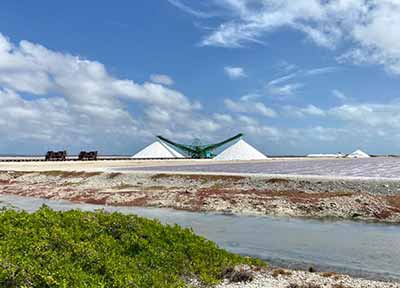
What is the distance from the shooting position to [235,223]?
2386 centimetres

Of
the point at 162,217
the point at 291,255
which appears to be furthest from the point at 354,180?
the point at 291,255

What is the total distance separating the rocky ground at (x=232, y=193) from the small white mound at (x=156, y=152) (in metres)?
68.5

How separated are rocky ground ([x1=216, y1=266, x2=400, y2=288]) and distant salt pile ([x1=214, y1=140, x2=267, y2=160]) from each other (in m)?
101

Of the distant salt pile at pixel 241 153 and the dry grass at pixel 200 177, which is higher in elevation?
the distant salt pile at pixel 241 153

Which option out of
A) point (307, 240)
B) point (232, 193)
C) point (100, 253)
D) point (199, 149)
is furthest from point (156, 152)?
point (100, 253)

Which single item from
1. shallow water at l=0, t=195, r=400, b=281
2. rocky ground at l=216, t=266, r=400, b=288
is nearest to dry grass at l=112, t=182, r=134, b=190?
shallow water at l=0, t=195, r=400, b=281

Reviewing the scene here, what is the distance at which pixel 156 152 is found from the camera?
120125mm

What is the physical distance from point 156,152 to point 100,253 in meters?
109

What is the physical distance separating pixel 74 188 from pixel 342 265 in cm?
3171

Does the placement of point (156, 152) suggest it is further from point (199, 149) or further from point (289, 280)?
point (289, 280)

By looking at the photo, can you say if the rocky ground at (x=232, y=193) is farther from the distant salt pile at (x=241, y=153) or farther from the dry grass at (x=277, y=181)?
the distant salt pile at (x=241, y=153)

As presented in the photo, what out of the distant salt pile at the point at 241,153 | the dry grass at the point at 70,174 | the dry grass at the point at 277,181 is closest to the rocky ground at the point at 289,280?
the dry grass at the point at 277,181

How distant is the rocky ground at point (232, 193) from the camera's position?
90.2ft

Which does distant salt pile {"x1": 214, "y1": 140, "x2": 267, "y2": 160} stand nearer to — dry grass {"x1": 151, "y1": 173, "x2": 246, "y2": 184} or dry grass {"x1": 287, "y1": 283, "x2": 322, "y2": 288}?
dry grass {"x1": 151, "y1": 173, "x2": 246, "y2": 184}
